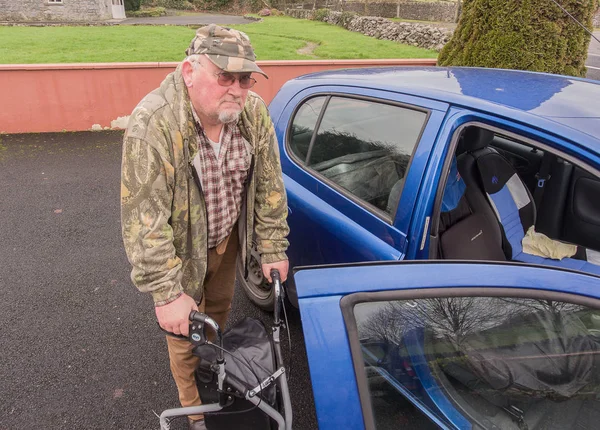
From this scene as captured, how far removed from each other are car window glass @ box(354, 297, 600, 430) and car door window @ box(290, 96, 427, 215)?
786 millimetres

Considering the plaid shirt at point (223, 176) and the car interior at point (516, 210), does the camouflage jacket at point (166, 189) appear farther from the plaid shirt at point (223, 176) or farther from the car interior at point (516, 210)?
the car interior at point (516, 210)

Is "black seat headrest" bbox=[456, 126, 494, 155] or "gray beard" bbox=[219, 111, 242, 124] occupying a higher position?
"gray beard" bbox=[219, 111, 242, 124]

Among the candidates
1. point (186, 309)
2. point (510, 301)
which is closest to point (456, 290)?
point (510, 301)

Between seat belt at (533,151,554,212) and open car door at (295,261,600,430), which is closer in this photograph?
open car door at (295,261,600,430)

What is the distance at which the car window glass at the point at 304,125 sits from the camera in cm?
253

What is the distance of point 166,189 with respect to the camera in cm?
154

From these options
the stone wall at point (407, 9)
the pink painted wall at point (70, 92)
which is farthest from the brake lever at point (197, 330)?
the stone wall at point (407, 9)

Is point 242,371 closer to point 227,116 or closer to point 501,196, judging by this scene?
point 227,116

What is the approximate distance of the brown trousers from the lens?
1.98 meters

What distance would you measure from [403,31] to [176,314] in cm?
1657

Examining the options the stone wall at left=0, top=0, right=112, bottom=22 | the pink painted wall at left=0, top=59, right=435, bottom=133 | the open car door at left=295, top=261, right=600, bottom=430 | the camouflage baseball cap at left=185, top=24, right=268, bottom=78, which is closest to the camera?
the open car door at left=295, top=261, right=600, bottom=430

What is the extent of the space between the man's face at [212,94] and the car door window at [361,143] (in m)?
0.83

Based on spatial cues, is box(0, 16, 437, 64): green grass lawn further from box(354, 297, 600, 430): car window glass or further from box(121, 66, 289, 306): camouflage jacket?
box(354, 297, 600, 430): car window glass

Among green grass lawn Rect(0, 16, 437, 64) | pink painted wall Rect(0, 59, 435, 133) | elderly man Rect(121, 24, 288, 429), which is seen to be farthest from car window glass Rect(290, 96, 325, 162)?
green grass lawn Rect(0, 16, 437, 64)
